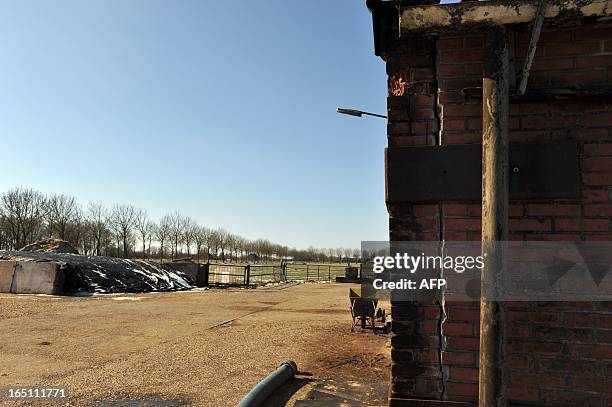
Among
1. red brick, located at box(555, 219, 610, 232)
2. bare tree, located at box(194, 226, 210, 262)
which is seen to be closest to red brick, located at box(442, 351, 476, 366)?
red brick, located at box(555, 219, 610, 232)

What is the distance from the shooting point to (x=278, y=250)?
107375mm

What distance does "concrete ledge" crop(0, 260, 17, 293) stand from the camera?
1767 centimetres

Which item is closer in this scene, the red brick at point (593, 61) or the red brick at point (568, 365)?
the red brick at point (568, 365)

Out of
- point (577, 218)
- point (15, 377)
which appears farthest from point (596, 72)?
point (15, 377)

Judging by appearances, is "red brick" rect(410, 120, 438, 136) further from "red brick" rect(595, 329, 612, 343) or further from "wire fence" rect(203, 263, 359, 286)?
"wire fence" rect(203, 263, 359, 286)

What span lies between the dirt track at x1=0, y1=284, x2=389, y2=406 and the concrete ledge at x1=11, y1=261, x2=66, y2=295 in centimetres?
441

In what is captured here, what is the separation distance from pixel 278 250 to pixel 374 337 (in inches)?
3891

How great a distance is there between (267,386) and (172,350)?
3.42m

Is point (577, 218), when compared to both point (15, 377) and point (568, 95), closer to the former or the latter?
point (568, 95)

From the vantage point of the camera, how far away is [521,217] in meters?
2.67

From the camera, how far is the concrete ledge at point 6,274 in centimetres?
1767

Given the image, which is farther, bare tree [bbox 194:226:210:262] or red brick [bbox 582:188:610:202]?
bare tree [bbox 194:226:210:262]

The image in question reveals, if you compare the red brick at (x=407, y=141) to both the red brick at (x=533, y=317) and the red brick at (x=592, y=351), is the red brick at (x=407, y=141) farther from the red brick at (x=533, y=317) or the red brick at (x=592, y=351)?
the red brick at (x=592, y=351)

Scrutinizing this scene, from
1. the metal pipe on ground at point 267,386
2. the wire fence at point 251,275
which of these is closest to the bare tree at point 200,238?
the wire fence at point 251,275
